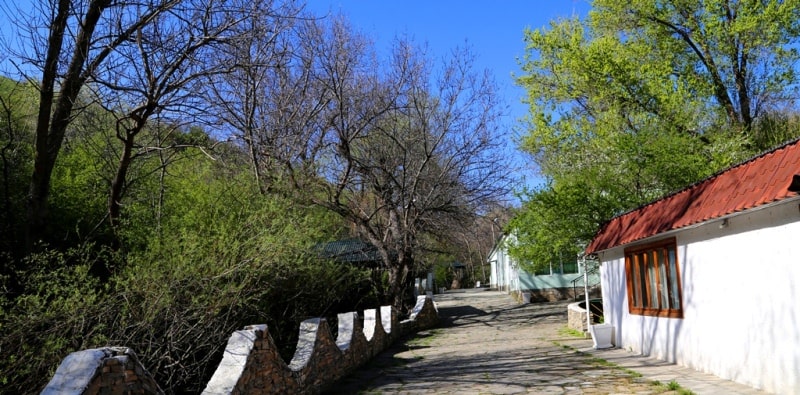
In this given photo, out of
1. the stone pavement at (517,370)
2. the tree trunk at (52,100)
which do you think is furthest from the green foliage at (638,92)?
the tree trunk at (52,100)

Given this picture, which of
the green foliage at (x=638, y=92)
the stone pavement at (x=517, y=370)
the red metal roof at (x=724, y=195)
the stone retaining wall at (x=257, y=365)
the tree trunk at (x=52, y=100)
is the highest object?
the green foliage at (x=638, y=92)

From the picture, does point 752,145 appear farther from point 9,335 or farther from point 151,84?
point 9,335

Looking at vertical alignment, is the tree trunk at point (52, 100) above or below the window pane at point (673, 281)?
above

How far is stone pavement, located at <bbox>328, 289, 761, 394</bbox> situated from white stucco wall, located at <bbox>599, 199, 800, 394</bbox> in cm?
31

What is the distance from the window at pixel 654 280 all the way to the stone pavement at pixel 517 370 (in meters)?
0.83

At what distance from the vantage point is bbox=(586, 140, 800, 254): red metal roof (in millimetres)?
6305

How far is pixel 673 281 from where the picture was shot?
9477 mm

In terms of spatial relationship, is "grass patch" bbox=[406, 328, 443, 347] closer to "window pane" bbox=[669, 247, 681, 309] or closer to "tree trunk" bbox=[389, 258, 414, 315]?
"tree trunk" bbox=[389, 258, 414, 315]

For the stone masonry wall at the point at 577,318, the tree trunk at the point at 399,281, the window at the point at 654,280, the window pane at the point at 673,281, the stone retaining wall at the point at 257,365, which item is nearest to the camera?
the stone retaining wall at the point at 257,365

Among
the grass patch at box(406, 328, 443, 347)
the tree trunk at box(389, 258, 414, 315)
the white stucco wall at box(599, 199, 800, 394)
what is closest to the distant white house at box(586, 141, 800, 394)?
the white stucco wall at box(599, 199, 800, 394)

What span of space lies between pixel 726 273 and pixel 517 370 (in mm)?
3925

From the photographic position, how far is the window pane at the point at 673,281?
9297mm

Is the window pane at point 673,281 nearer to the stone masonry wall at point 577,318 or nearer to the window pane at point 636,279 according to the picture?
the window pane at point 636,279

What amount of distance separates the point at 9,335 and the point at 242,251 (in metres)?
3.96
